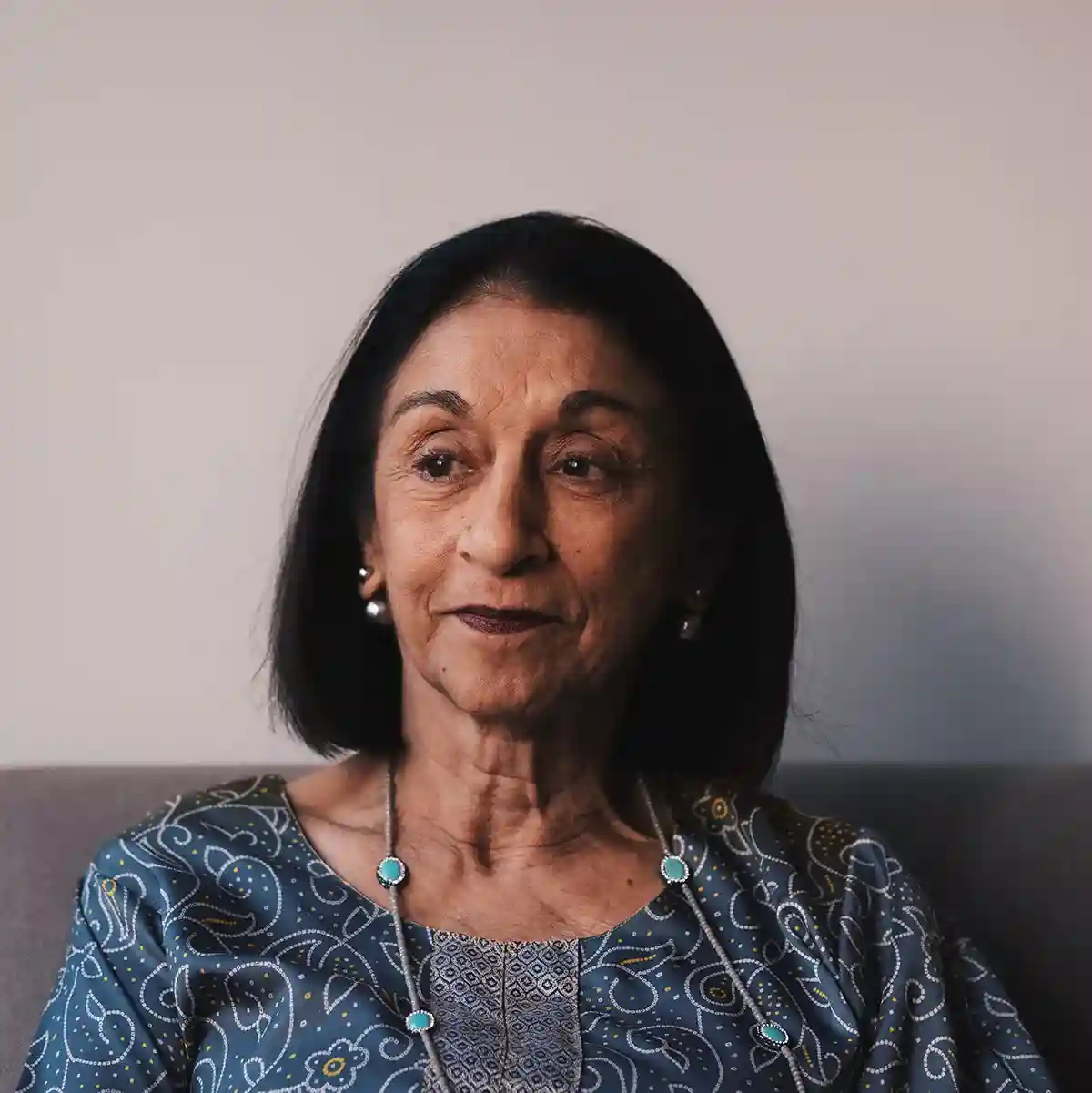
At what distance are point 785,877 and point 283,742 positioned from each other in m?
0.69

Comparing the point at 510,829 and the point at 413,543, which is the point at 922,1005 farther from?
the point at 413,543

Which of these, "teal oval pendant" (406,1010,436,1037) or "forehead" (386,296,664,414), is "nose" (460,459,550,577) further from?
"teal oval pendant" (406,1010,436,1037)

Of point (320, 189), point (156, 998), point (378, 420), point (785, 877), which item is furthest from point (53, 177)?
point (785, 877)

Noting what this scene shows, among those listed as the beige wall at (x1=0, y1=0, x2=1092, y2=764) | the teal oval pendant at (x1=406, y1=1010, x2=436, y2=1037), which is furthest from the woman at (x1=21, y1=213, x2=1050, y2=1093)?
the beige wall at (x1=0, y1=0, x2=1092, y2=764)

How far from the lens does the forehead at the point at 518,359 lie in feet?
3.54

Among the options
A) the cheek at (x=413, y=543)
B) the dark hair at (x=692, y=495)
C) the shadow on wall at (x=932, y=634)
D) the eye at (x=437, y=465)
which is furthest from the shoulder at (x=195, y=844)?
the shadow on wall at (x=932, y=634)

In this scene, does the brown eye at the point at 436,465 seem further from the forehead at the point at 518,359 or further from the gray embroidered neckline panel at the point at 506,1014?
the gray embroidered neckline panel at the point at 506,1014

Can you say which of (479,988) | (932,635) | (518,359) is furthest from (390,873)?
(932,635)

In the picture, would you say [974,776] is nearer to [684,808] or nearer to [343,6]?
[684,808]

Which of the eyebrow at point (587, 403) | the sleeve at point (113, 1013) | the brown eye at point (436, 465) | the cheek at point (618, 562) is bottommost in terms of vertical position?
the sleeve at point (113, 1013)

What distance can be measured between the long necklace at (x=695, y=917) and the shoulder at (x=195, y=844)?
3.9 inches

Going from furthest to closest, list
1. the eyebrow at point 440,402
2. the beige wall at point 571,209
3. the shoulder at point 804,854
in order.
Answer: the beige wall at point 571,209, the shoulder at point 804,854, the eyebrow at point 440,402

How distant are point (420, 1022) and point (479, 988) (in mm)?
71

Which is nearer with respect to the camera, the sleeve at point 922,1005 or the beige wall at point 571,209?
the sleeve at point 922,1005
